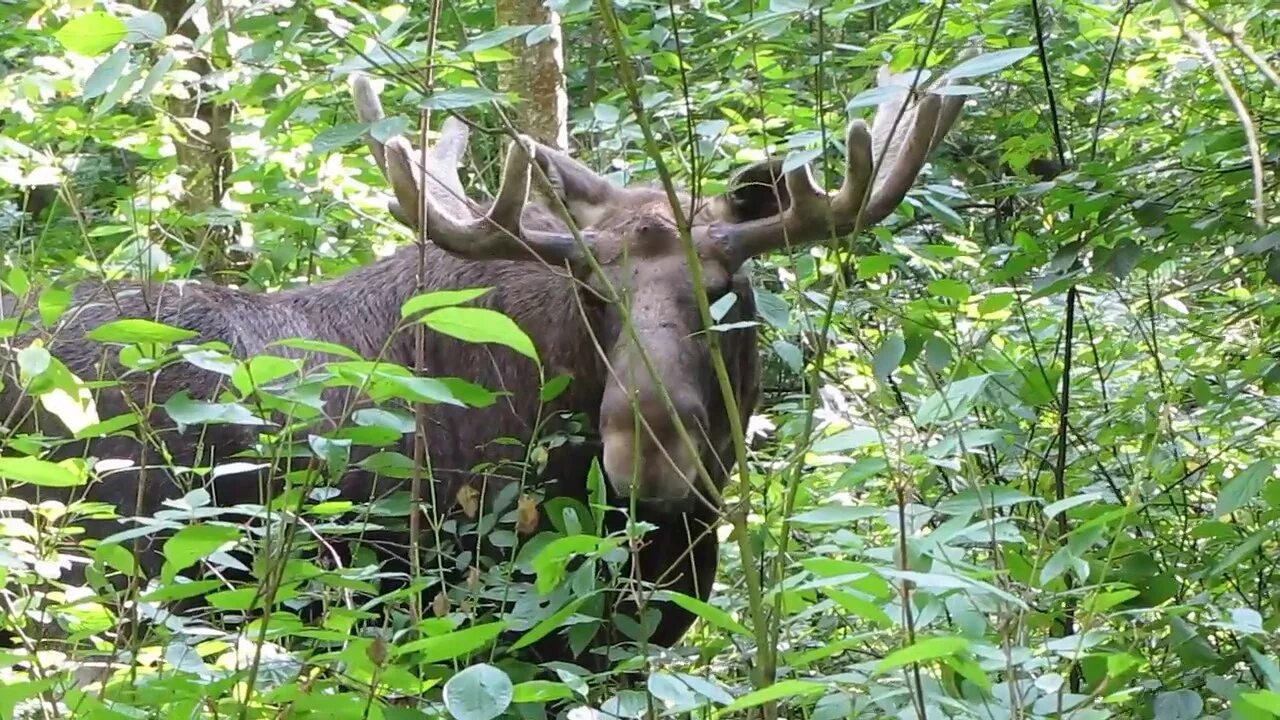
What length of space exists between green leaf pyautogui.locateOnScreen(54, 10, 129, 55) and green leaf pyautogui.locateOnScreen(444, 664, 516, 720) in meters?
1.25

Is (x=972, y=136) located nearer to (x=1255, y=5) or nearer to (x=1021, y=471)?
(x=1021, y=471)

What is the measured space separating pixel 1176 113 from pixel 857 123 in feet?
7.18

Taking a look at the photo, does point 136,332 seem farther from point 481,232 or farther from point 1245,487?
point 481,232

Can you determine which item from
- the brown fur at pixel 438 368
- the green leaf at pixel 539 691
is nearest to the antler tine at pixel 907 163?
the brown fur at pixel 438 368

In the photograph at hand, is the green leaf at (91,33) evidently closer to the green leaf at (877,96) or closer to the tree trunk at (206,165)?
the green leaf at (877,96)

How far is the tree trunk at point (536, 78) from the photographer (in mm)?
5000

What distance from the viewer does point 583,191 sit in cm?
450

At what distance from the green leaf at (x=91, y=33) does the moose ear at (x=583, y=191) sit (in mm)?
2309

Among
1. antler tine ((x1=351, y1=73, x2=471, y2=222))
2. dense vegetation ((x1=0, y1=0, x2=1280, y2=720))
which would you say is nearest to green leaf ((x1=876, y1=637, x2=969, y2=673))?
dense vegetation ((x1=0, y1=0, x2=1280, y2=720))

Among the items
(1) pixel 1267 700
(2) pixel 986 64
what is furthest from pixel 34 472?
(1) pixel 1267 700

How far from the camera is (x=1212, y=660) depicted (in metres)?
2.49

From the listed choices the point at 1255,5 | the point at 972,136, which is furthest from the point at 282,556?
the point at 972,136

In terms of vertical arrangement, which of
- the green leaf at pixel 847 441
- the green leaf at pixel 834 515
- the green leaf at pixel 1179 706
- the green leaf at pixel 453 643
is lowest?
the green leaf at pixel 1179 706

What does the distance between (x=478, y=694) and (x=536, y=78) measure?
11.6 ft
